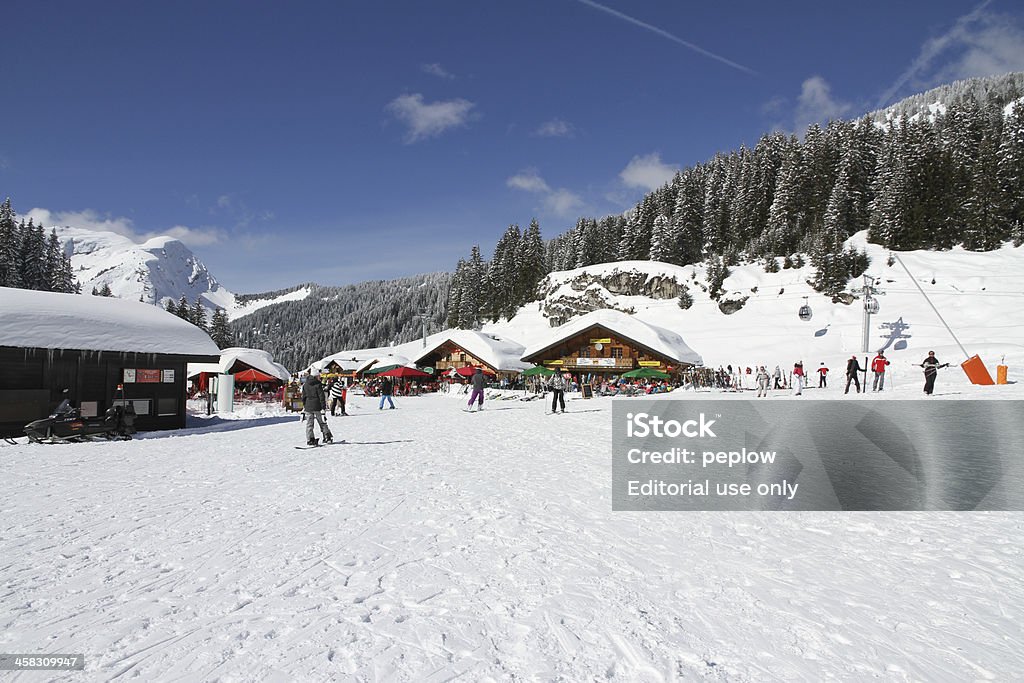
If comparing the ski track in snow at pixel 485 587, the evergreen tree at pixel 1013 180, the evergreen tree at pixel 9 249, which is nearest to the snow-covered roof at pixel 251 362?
the evergreen tree at pixel 9 249

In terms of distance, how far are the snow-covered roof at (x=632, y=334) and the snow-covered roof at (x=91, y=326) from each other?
33096 millimetres

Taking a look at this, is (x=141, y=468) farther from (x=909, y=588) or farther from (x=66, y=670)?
(x=909, y=588)

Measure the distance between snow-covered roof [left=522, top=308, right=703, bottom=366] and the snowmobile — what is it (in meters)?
36.2

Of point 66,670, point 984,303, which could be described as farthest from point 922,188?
point 66,670

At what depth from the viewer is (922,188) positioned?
6194 cm

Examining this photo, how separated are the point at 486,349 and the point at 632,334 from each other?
14.6 metres

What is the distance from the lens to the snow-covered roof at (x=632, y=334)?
45.3 m

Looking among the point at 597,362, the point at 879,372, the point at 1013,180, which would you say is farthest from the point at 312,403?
the point at 1013,180

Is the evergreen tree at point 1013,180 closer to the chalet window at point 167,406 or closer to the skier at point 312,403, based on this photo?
the skier at point 312,403

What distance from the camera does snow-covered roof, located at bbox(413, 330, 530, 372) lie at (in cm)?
5325

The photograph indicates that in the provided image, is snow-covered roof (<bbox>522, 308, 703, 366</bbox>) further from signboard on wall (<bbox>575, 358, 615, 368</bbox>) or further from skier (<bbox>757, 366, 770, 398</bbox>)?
skier (<bbox>757, 366, 770, 398</bbox>)

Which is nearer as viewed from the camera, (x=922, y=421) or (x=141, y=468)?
(x=922, y=421)

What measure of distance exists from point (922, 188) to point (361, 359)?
70769 mm

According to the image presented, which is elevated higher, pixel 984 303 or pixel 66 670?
pixel 984 303
